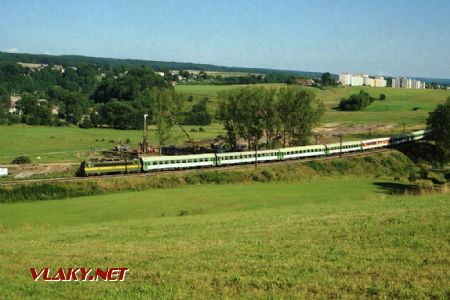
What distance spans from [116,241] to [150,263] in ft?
18.5

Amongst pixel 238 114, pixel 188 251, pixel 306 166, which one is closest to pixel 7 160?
pixel 238 114

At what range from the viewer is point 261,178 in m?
55.1

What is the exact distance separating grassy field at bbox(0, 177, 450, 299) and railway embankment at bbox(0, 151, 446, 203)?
14274 mm

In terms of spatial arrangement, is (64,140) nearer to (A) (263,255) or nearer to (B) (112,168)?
(B) (112,168)

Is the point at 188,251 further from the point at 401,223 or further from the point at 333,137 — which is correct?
the point at 333,137

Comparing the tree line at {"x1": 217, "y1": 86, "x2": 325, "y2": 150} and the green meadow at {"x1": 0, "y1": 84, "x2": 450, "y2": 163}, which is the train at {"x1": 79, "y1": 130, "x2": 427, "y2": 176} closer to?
the tree line at {"x1": 217, "y1": 86, "x2": 325, "y2": 150}

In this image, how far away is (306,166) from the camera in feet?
198

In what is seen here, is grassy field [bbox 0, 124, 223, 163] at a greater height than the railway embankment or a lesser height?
lesser

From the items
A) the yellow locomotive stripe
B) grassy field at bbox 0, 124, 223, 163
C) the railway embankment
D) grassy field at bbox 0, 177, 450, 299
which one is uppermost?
grassy field at bbox 0, 177, 450, 299

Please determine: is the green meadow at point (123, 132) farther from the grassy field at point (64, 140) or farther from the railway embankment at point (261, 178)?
the railway embankment at point (261, 178)

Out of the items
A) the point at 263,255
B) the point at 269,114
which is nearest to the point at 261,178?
the point at 269,114

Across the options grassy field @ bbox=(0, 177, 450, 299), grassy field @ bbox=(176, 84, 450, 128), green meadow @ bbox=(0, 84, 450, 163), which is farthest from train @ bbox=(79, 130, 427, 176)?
grassy field @ bbox=(176, 84, 450, 128)

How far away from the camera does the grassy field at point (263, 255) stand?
13172mm

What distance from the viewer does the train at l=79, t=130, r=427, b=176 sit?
52.6 meters
